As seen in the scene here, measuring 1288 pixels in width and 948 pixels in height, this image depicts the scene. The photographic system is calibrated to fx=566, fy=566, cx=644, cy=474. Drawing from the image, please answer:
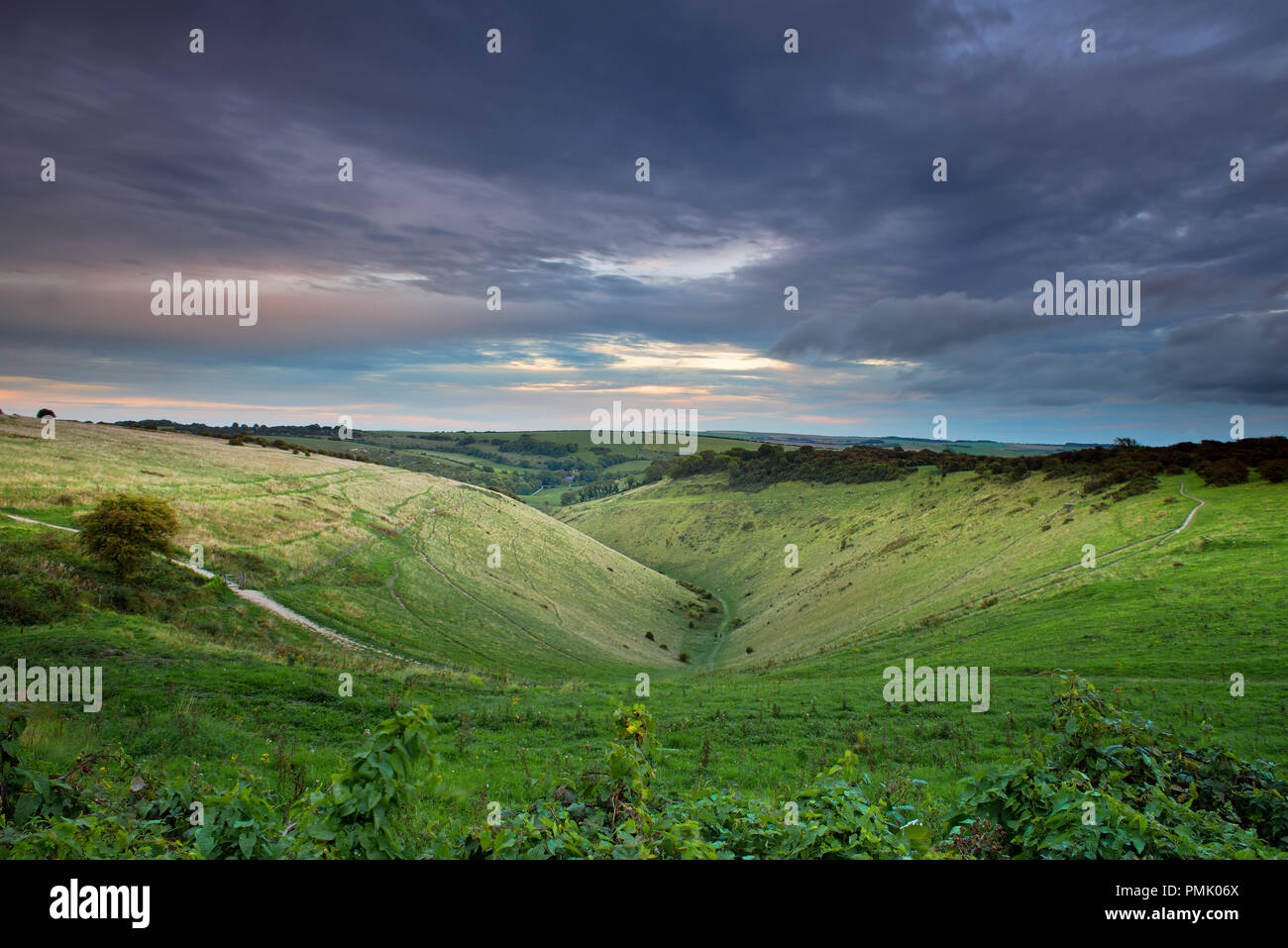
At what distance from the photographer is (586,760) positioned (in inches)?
540

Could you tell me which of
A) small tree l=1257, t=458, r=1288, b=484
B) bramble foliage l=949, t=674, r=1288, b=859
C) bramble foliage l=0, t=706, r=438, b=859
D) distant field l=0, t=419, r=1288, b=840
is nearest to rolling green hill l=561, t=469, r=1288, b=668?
distant field l=0, t=419, r=1288, b=840

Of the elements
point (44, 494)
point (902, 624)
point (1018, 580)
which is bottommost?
Result: point (902, 624)

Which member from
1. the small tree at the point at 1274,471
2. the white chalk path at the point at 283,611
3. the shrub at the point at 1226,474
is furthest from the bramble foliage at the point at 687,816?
the shrub at the point at 1226,474

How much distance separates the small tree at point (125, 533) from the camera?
24.4 meters

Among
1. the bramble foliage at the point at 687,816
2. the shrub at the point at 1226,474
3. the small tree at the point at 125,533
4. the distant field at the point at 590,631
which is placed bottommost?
the distant field at the point at 590,631

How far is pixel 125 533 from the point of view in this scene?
24.8 meters

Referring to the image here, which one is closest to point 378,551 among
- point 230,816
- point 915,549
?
point 230,816

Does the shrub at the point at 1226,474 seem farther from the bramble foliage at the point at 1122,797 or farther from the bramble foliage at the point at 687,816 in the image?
the bramble foliage at the point at 687,816

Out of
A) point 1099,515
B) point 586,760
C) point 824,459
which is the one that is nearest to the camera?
point 586,760

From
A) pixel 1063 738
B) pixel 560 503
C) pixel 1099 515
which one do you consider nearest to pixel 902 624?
pixel 1099 515
